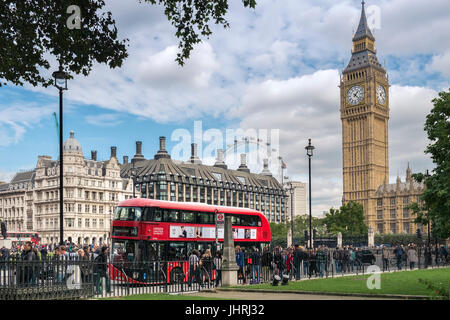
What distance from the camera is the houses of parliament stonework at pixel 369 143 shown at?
138 m

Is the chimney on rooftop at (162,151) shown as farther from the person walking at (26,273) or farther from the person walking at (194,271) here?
the person walking at (26,273)

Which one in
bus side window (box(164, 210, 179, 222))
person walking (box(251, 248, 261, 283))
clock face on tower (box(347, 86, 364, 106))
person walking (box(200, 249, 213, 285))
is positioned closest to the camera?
person walking (box(200, 249, 213, 285))

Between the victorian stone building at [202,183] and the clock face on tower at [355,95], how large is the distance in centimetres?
3628

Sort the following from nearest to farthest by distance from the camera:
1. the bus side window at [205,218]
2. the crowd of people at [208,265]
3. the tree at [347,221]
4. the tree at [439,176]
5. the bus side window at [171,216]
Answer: the crowd of people at [208,265] < the tree at [439,176] < the bus side window at [171,216] < the bus side window at [205,218] < the tree at [347,221]

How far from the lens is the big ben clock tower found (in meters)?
141

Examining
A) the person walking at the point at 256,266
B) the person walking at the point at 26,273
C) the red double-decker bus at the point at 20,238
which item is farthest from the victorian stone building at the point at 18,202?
the person walking at the point at 26,273

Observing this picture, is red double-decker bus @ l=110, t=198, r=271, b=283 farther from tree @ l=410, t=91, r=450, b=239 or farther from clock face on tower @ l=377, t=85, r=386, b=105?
clock face on tower @ l=377, t=85, r=386, b=105

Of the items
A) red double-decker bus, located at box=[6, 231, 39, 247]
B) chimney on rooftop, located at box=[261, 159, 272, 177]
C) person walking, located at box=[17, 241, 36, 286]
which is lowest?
red double-decker bus, located at box=[6, 231, 39, 247]

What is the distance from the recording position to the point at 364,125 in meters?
142

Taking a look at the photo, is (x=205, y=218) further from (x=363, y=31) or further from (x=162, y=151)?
(x=363, y=31)

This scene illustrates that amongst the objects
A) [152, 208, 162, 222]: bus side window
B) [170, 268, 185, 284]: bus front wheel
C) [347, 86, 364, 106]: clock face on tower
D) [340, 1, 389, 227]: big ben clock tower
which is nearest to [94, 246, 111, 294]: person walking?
[170, 268, 185, 284]: bus front wheel

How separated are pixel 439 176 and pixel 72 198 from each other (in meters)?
91.0

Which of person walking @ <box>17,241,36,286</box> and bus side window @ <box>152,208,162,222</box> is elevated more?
bus side window @ <box>152,208,162,222</box>
